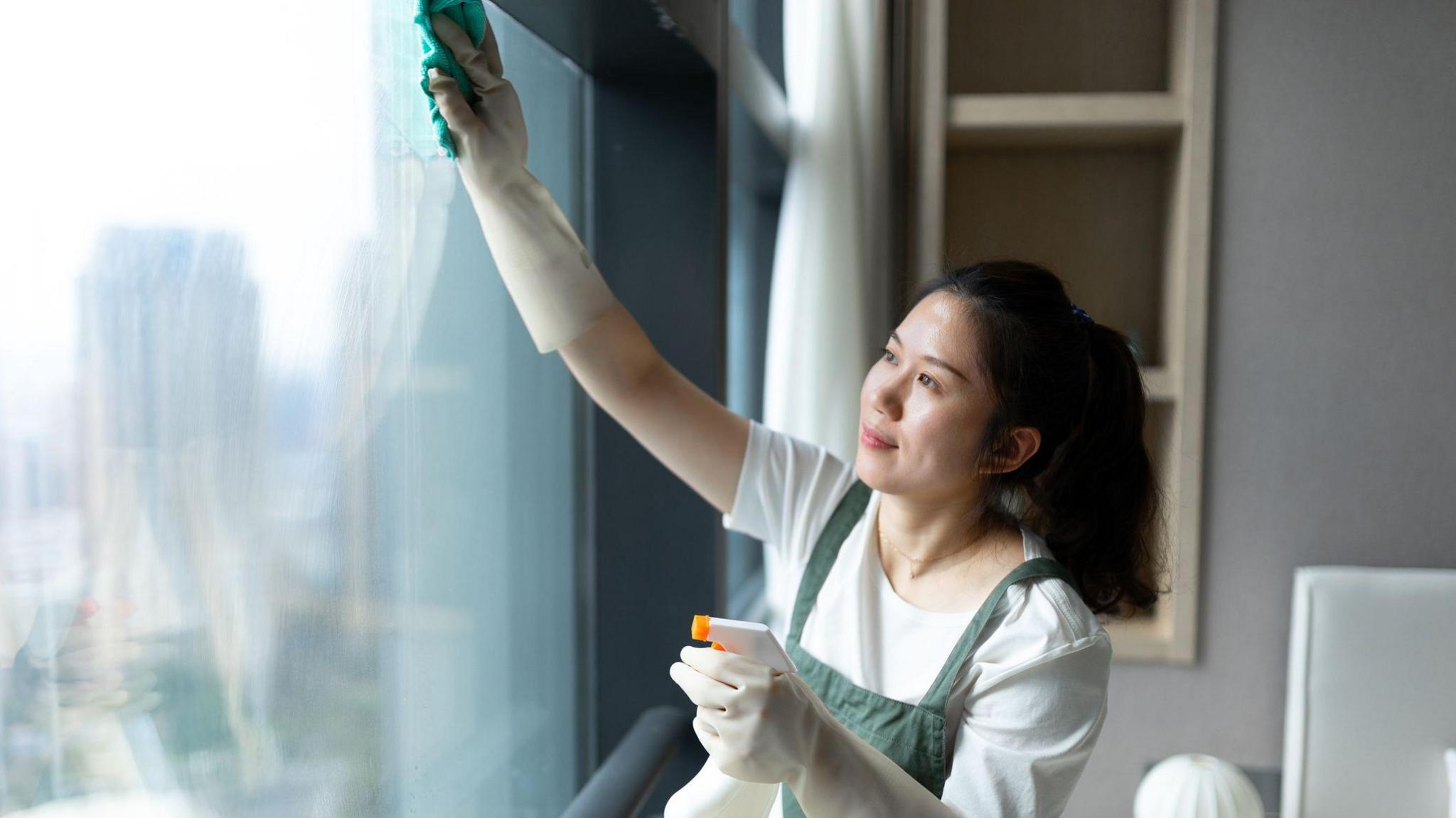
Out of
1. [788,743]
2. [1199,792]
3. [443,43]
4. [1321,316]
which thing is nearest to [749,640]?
[788,743]

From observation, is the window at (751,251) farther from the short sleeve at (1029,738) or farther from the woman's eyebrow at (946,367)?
the short sleeve at (1029,738)

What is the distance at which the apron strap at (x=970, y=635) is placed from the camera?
0.91m

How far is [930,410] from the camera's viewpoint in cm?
94

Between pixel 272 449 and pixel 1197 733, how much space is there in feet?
6.00

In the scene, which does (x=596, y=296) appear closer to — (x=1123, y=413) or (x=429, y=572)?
(x=429, y=572)

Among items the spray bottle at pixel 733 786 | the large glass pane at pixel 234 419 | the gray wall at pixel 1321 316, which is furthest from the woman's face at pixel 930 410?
the gray wall at pixel 1321 316

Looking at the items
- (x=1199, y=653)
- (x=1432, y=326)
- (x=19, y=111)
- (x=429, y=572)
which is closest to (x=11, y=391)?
(x=19, y=111)

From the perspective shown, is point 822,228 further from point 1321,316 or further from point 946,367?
point 1321,316

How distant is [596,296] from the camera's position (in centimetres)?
98

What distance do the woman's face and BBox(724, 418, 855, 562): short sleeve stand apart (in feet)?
0.48

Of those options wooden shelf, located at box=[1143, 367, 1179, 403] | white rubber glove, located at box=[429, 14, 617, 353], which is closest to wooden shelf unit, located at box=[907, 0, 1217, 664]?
wooden shelf, located at box=[1143, 367, 1179, 403]

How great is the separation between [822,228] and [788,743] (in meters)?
0.98

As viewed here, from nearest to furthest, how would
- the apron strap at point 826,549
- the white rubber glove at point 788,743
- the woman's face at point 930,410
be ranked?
the white rubber glove at point 788,743
the woman's face at point 930,410
the apron strap at point 826,549

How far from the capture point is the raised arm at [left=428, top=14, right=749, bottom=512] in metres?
0.81
